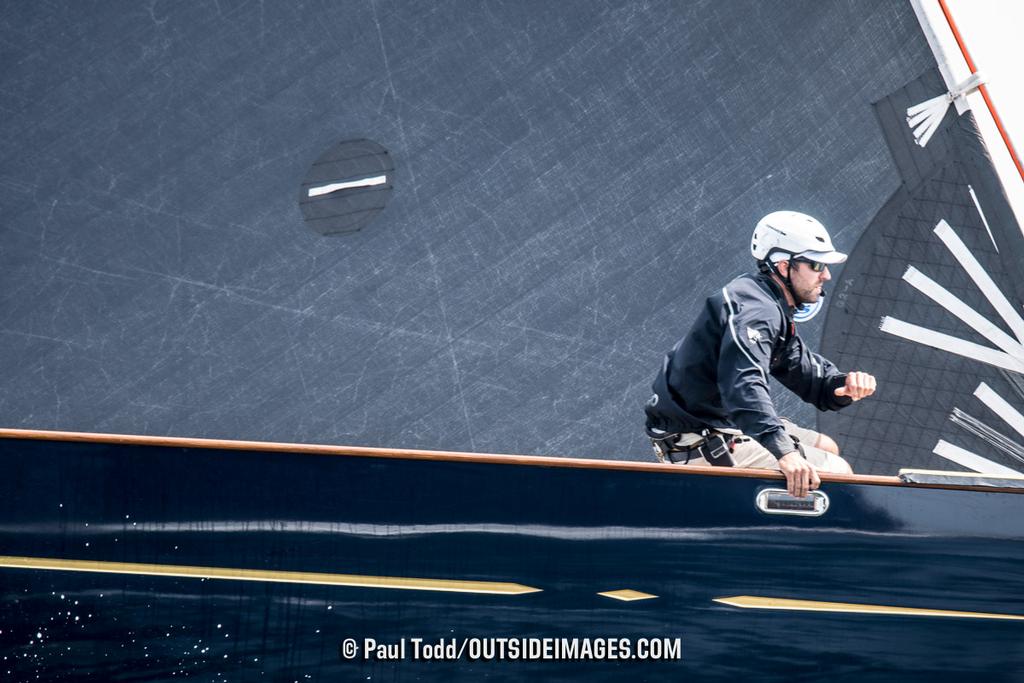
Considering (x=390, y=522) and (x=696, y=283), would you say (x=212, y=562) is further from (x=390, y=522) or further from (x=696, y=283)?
(x=696, y=283)

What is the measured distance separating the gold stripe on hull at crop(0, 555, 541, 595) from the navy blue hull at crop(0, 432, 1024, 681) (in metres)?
0.01

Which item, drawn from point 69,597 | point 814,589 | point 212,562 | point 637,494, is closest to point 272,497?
point 212,562

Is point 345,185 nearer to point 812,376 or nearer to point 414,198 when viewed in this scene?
point 414,198

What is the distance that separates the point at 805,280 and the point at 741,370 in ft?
1.33

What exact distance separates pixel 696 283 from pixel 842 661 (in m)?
1.54

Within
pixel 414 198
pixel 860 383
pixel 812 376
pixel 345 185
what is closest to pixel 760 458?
pixel 812 376

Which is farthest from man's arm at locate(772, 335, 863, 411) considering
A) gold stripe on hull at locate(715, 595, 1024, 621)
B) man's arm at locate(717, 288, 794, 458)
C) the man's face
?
gold stripe on hull at locate(715, 595, 1024, 621)

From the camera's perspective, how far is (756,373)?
2773mm

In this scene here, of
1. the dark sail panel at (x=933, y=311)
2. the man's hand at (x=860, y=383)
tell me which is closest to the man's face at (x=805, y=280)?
the man's hand at (x=860, y=383)

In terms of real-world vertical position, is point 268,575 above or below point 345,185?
below

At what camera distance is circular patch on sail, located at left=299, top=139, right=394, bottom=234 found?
408 cm

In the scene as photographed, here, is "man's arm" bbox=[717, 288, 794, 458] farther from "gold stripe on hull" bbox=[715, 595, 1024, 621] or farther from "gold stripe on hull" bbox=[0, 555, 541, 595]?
"gold stripe on hull" bbox=[0, 555, 541, 595]

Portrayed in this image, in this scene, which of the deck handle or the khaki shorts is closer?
the deck handle

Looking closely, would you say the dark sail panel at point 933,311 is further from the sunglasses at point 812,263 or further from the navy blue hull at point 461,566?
the navy blue hull at point 461,566
